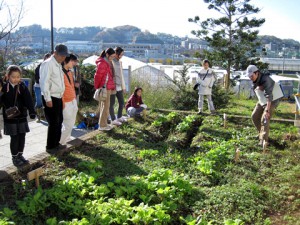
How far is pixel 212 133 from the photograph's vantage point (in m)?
6.96

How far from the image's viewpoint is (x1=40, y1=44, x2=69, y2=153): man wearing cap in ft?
15.8

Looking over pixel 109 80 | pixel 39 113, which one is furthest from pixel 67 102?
pixel 39 113

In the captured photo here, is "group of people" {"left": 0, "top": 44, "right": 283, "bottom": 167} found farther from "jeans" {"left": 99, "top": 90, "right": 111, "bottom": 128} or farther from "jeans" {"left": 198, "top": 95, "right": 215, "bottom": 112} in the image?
"jeans" {"left": 198, "top": 95, "right": 215, "bottom": 112}

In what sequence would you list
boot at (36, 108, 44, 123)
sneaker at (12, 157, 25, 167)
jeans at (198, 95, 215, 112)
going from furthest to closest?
jeans at (198, 95, 215, 112), boot at (36, 108, 44, 123), sneaker at (12, 157, 25, 167)

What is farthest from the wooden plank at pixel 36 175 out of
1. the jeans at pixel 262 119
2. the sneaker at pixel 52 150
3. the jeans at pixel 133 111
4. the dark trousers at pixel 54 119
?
the jeans at pixel 133 111

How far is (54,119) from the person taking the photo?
5.09 meters

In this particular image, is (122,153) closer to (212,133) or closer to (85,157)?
(85,157)

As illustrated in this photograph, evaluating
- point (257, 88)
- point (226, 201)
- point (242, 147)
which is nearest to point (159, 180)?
point (226, 201)

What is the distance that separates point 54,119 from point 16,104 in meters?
0.71

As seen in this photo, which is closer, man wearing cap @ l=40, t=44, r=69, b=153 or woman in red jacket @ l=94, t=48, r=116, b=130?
man wearing cap @ l=40, t=44, r=69, b=153

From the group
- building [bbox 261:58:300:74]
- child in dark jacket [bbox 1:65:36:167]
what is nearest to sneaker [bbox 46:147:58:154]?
child in dark jacket [bbox 1:65:36:167]

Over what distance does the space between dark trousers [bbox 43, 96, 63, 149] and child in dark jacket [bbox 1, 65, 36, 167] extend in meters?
0.44

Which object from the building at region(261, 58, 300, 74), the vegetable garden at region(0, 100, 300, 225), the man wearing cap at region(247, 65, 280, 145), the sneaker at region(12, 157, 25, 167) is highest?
the building at region(261, 58, 300, 74)

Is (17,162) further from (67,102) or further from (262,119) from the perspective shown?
(262,119)
